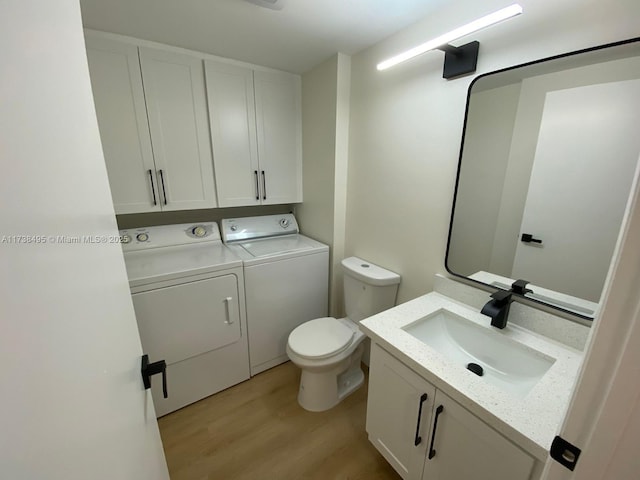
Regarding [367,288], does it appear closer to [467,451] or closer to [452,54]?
[467,451]

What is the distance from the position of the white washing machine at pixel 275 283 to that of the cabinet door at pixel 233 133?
310 millimetres

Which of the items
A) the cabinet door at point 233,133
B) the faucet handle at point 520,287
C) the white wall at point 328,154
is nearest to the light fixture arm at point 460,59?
the white wall at point 328,154

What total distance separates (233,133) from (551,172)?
2.01 m

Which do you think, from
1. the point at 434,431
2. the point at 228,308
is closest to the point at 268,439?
the point at 228,308

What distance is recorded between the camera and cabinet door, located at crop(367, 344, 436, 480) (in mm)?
1052

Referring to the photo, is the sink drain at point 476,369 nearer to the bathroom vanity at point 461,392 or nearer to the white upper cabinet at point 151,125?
the bathroom vanity at point 461,392

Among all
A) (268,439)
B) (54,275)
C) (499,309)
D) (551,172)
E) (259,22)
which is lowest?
(268,439)

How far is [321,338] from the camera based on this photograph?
1.75 metres

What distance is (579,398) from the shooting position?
49 cm

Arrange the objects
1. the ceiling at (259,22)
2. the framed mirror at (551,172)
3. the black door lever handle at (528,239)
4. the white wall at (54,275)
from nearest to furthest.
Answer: the white wall at (54,275)
the framed mirror at (551,172)
the black door lever handle at (528,239)
the ceiling at (259,22)

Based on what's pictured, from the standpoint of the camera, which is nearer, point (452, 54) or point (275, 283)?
point (452, 54)

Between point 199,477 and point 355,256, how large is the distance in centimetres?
166

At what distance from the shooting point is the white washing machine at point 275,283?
1.91 m

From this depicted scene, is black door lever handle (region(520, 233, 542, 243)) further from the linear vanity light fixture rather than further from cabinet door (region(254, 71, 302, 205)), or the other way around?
cabinet door (region(254, 71, 302, 205))
